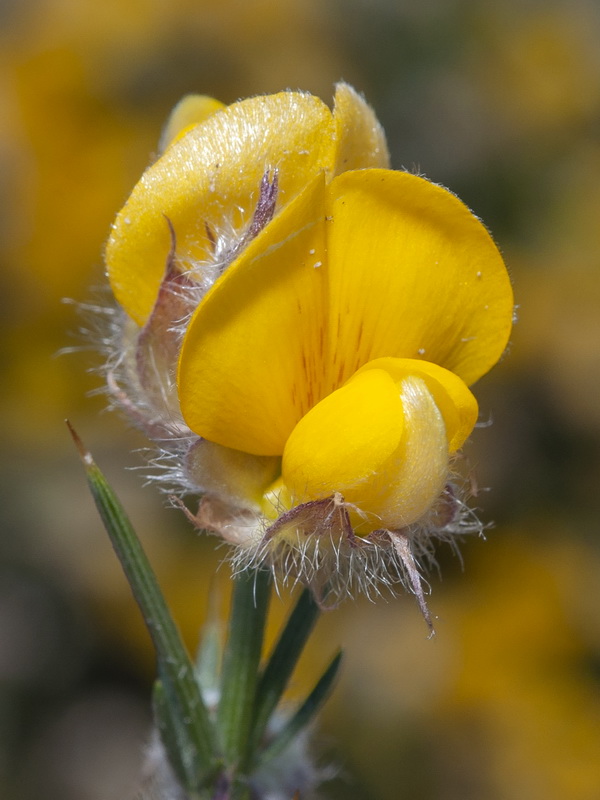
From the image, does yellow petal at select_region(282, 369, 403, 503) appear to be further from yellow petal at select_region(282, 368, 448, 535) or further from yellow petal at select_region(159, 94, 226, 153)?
yellow petal at select_region(159, 94, 226, 153)

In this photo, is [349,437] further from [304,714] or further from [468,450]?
[468,450]

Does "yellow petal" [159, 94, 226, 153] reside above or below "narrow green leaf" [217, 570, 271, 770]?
above

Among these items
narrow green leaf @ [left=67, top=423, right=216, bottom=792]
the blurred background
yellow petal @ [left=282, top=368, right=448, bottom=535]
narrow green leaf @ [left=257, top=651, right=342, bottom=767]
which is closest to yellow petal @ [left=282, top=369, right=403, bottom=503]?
yellow petal @ [left=282, top=368, right=448, bottom=535]

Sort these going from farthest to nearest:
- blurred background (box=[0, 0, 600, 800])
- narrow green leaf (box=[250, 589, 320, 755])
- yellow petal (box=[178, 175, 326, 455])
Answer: blurred background (box=[0, 0, 600, 800]) → narrow green leaf (box=[250, 589, 320, 755]) → yellow petal (box=[178, 175, 326, 455])

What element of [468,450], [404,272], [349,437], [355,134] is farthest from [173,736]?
[468,450]

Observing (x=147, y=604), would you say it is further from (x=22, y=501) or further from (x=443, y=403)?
(x=22, y=501)
